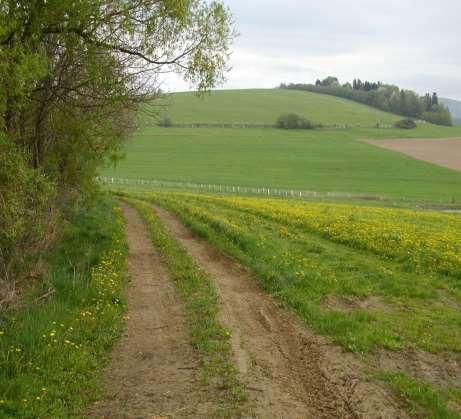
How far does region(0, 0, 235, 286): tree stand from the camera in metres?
9.91

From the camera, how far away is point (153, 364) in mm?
8430

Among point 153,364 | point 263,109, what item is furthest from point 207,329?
point 263,109

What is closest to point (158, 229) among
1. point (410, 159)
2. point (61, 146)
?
point (61, 146)

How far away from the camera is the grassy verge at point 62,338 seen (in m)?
7.03

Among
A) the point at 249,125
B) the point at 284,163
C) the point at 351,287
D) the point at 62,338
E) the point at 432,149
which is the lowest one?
the point at 351,287

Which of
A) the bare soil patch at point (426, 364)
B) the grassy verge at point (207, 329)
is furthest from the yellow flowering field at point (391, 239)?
the grassy verge at point (207, 329)

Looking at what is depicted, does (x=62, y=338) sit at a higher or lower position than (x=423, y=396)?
higher

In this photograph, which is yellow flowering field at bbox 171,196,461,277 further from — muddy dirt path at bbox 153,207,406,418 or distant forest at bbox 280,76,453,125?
distant forest at bbox 280,76,453,125

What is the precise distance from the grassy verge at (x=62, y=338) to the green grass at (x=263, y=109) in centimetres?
10473

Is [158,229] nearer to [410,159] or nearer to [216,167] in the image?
[216,167]

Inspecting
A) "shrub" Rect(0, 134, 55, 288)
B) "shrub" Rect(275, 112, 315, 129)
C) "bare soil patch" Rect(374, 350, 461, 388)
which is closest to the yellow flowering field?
"bare soil patch" Rect(374, 350, 461, 388)

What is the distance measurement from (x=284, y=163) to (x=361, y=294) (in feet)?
227

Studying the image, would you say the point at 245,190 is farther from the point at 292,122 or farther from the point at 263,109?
the point at 263,109

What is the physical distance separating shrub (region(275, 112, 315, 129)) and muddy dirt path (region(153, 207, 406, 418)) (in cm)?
11443
